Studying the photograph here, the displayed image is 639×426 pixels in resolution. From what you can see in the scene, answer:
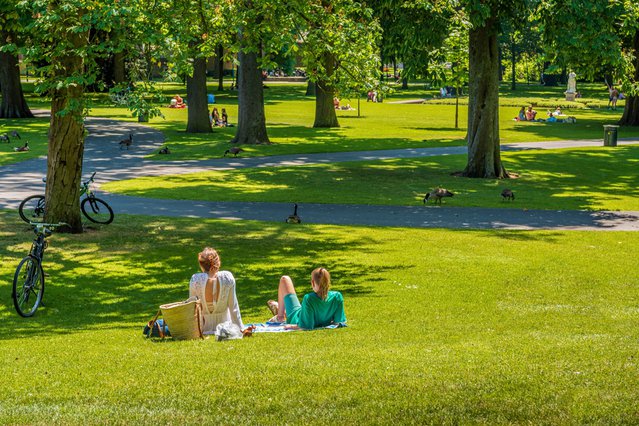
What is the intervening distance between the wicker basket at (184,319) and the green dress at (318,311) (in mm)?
1242

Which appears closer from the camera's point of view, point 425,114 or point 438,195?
point 438,195

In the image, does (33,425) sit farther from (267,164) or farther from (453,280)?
(267,164)

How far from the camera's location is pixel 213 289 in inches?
436

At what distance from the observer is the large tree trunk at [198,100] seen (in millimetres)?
46244

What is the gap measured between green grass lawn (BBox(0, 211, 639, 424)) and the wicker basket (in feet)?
0.74

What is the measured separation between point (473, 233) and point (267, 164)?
15.1 m

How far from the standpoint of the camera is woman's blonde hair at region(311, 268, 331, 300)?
36.2 feet

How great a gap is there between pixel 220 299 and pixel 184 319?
0.51 metres

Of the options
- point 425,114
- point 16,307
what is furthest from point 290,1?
point 425,114

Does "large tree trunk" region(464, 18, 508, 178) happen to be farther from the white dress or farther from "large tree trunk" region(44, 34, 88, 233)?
the white dress

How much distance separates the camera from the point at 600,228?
22484 millimetres

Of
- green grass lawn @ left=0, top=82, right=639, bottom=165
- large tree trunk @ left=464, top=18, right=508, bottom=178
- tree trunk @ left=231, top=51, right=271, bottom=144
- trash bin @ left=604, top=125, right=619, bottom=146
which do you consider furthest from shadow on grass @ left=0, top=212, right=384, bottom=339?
trash bin @ left=604, top=125, right=619, bottom=146

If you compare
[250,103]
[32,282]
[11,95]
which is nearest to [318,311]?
[32,282]

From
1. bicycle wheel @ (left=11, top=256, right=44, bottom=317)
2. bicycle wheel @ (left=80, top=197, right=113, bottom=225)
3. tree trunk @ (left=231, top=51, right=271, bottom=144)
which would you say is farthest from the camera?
tree trunk @ (left=231, top=51, right=271, bottom=144)
